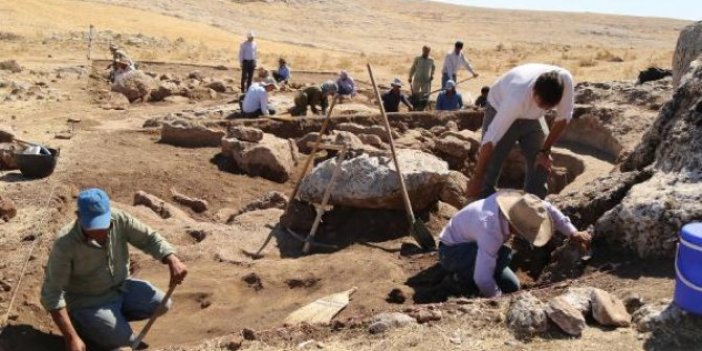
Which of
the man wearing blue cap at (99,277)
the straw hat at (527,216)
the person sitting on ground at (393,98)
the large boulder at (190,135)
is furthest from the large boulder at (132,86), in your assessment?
the straw hat at (527,216)

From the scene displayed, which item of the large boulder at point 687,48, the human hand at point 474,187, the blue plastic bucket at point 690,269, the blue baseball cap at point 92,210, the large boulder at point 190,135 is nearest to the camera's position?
the blue plastic bucket at point 690,269

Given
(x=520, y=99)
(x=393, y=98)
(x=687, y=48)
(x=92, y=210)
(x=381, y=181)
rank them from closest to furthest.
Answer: (x=92, y=210) → (x=520, y=99) → (x=381, y=181) → (x=687, y=48) → (x=393, y=98)

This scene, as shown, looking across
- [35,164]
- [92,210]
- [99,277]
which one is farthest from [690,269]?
[35,164]

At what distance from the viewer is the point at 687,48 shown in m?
9.36

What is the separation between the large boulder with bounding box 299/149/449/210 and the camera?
6984mm

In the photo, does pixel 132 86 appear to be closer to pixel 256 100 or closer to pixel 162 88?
pixel 162 88

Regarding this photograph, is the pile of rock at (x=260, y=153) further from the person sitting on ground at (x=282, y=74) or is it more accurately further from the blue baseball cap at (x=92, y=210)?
the person sitting on ground at (x=282, y=74)

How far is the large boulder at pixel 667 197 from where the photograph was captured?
15.3 ft

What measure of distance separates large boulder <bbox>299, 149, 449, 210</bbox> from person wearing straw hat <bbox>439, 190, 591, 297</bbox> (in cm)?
209

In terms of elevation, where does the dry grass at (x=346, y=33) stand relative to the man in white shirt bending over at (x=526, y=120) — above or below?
below

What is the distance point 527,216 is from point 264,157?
5.38 m

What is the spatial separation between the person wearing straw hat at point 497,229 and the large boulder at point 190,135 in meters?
6.28

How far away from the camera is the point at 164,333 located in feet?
16.7

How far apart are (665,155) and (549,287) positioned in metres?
1.36
